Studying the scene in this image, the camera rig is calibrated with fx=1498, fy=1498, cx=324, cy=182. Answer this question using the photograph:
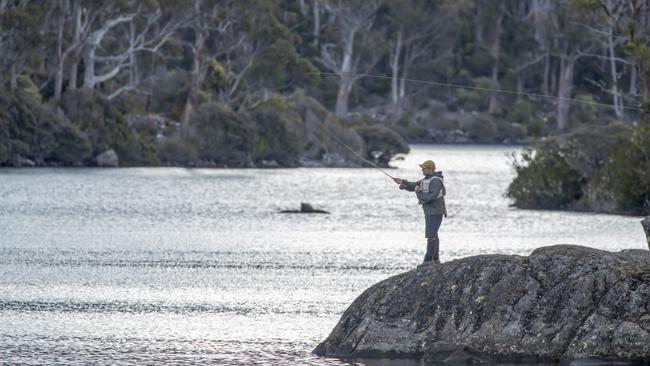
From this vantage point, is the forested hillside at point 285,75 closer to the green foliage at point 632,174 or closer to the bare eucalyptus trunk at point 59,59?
the bare eucalyptus trunk at point 59,59

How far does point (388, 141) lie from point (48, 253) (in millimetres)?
59006

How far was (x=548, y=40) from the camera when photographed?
119 m

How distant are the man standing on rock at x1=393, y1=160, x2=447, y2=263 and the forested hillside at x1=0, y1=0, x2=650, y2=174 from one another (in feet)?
77.7

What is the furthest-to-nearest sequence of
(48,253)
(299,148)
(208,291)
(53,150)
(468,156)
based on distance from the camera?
(468,156)
(299,148)
(53,150)
(48,253)
(208,291)

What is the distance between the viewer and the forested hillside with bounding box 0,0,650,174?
257 feet

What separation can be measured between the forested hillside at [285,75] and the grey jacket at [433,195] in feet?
77.7

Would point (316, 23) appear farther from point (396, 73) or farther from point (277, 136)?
point (277, 136)

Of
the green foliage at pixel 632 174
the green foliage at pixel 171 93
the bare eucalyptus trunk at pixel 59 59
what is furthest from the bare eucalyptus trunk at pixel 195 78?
the green foliage at pixel 632 174

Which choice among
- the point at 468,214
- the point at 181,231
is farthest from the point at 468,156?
the point at 181,231

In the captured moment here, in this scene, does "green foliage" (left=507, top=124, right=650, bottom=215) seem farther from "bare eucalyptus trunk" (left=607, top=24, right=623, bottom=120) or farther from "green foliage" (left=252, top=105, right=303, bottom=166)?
"green foliage" (left=252, top=105, right=303, bottom=166)

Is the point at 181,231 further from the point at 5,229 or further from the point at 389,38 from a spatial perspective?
the point at 389,38

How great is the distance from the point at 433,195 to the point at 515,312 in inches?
104

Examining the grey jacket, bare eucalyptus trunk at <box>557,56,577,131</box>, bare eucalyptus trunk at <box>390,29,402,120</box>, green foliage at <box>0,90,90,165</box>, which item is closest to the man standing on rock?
the grey jacket

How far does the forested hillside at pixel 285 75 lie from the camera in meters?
78.4
